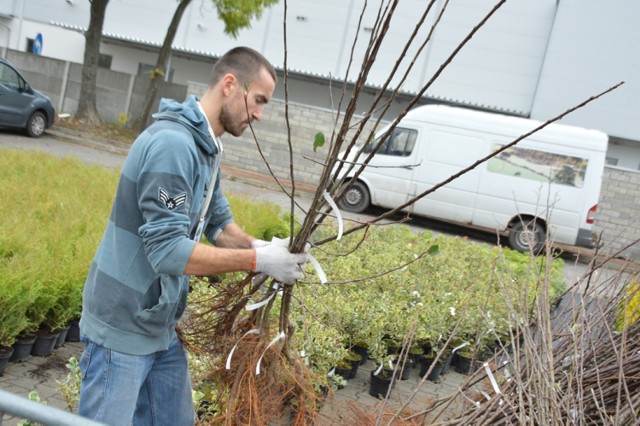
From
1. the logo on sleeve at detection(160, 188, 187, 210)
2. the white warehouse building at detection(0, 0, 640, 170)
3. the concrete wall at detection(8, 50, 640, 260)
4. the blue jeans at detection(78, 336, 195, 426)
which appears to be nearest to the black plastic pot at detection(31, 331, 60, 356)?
the blue jeans at detection(78, 336, 195, 426)

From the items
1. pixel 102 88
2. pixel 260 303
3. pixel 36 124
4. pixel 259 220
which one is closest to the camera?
pixel 260 303

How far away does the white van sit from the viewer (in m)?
14.1

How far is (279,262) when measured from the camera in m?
2.44

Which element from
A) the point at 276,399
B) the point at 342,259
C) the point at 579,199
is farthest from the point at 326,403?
the point at 579,199

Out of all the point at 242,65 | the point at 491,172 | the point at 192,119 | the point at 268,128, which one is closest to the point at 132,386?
the point at 192,119

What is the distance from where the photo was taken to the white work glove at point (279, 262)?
243 centimetres

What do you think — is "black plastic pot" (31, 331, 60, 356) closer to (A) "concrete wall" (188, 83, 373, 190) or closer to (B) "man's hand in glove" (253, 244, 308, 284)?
(B) "man's hand in glove" (253, 244, 308, 284)

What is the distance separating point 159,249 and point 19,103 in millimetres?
14825

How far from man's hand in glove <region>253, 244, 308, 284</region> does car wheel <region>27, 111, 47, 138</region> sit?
15.2 metres

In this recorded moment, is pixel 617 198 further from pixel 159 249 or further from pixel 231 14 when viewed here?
pixel 159 249

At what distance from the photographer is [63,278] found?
15.5ft

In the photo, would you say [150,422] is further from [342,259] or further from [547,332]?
[342,259]

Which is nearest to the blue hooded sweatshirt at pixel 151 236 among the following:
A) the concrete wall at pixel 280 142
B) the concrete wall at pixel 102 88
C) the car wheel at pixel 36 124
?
the car wheel at pixel 36 124

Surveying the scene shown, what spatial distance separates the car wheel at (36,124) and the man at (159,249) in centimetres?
1498
